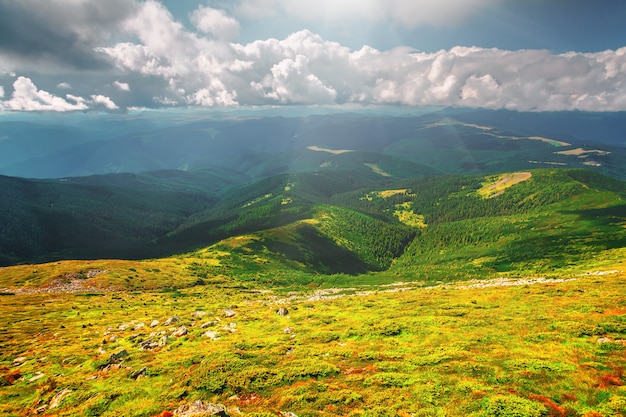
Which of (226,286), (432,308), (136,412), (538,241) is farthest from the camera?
(538,241)

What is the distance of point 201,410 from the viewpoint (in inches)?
952

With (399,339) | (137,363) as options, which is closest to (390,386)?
(399,339)

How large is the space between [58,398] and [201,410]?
2006cm

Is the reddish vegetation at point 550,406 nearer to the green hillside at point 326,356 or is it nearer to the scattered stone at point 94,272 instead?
the green hillside at point 326,356

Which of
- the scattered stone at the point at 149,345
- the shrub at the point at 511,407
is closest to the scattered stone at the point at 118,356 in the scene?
the scattered stone at the point at 149,345

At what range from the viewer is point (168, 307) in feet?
249

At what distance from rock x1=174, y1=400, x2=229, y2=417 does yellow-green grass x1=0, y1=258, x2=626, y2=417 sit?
2.15 meters

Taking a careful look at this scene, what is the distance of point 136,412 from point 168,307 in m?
53.3

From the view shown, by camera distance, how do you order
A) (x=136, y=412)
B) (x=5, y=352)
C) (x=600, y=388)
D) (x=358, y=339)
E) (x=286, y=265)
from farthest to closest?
1. (x=286, y=265)
2. (x=5, y=352)
3. (x=358, y=339)
4. (x=136, y=412)
5. (x=600, y=388)

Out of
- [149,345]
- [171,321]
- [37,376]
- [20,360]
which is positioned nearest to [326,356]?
[149,345]

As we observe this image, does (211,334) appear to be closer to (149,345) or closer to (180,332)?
(180,332)

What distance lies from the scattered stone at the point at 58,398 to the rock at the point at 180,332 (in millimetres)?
17589

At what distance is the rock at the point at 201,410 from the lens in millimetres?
22812

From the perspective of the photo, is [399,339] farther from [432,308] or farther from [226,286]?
[226,286]
